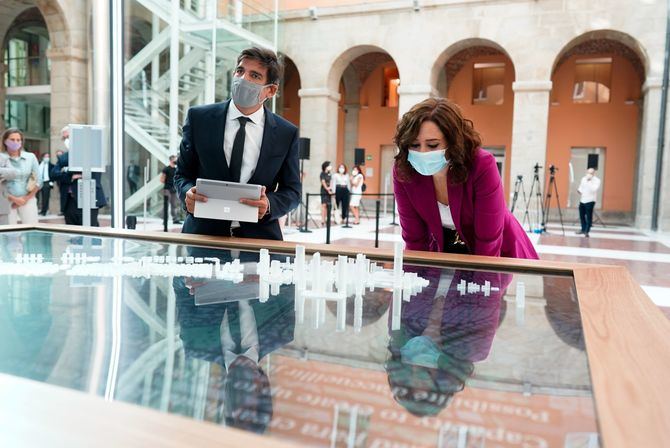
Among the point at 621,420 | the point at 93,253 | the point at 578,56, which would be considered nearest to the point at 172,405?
the point at 621,420

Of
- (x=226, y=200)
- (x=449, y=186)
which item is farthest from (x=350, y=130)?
(x=226, y=200)

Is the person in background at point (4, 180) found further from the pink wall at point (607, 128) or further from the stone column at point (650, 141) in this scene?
the pink wall at point (607, 128)

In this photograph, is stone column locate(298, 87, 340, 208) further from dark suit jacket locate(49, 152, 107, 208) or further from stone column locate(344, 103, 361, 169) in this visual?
A: dark suit jacket locate(49, 152, 107, 208)

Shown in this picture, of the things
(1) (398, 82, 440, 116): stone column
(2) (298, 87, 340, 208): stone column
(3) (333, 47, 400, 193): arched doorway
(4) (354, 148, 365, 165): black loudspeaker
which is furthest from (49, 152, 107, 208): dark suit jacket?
(3) (333, 47, 400, 193): arched doorway

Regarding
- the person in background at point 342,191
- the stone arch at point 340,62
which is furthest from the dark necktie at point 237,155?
the stone arch at point 340,62

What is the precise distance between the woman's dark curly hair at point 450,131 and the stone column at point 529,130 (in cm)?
1270

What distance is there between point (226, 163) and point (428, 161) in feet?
3.13

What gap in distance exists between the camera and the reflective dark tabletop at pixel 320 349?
0.63 meters

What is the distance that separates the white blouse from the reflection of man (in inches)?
49.0

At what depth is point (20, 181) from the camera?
20.1 ft

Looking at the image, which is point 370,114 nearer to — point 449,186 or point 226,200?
point 449,186

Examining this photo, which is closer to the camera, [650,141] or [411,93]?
[650,141]

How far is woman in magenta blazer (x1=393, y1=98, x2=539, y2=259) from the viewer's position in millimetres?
2266

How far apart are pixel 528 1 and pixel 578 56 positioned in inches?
194
